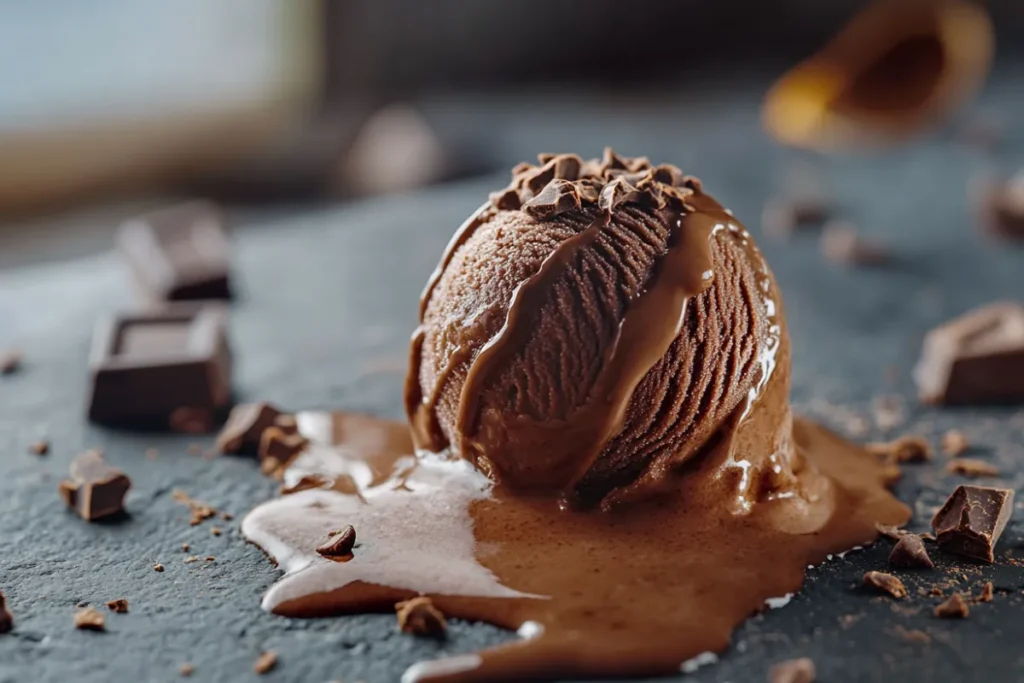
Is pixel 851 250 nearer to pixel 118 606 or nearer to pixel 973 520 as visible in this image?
pixel 973 520

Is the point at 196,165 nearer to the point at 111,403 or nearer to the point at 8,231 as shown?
the point at 8,231

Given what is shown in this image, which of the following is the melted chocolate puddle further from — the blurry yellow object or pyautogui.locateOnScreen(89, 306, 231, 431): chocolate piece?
the blurry yellow object

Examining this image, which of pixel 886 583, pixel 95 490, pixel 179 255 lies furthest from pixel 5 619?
→ pixel 179 255

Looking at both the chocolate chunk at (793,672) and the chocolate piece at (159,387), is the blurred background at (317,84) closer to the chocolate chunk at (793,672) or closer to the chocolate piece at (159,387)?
the chocolate piece at (159,387)

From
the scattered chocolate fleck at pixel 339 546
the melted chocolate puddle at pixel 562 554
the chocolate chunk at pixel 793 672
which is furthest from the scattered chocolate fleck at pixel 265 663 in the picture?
the chocolate chunk at pixel 793 672

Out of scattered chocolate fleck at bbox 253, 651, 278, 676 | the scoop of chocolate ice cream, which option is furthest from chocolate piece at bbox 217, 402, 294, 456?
scattered chocolate fleck at bbox 253, 651, 278, 676
